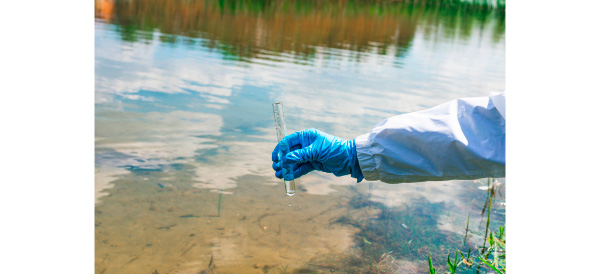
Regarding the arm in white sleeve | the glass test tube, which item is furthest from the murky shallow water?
the arm in white sleeve

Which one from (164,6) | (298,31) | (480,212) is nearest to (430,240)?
(480,212)

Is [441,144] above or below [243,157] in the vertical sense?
above

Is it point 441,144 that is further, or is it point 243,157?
point 243,157

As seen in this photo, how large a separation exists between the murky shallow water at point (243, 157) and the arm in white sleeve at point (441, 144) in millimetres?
890

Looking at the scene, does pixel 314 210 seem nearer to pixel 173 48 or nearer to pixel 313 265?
pixel 313 265

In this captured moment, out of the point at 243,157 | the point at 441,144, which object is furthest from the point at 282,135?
the point at 243,157

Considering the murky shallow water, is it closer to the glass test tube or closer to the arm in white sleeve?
the glass test tube

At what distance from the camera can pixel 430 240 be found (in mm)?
2717

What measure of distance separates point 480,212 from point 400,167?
1.61 m

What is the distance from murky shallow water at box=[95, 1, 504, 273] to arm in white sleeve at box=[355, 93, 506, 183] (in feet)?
2.92

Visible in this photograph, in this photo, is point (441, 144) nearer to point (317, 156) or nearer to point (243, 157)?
point (317, 156)

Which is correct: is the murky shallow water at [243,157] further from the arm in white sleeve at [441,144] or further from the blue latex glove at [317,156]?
the arm in white sleeve at [441,144]

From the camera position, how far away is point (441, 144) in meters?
1.67

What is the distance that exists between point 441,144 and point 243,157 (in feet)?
7.77
